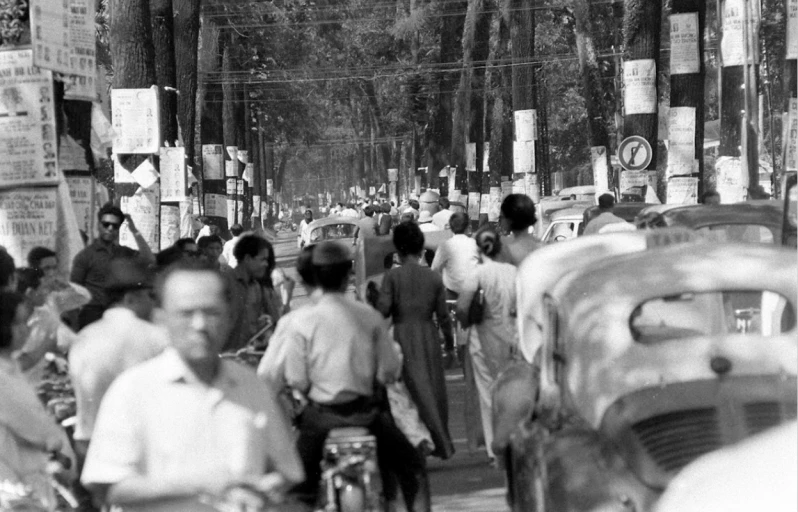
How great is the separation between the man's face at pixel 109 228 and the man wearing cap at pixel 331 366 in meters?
5.60

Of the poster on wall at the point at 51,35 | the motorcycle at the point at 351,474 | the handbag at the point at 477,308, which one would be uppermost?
the poster on wall at the point at 51,35

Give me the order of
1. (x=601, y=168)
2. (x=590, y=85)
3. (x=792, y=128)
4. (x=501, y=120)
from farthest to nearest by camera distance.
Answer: (x=501, y=120)
(x=590, y=85)
(x=601, y=168)
(x=792, y=128)

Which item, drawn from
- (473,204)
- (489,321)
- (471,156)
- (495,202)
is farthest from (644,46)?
(471,156)

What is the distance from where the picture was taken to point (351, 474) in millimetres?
7129

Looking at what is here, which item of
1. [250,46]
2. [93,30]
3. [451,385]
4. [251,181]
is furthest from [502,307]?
[251,181]

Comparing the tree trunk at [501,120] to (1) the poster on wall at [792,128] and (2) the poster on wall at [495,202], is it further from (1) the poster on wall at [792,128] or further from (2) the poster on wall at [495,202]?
(1) the poster on wall at [792,128]

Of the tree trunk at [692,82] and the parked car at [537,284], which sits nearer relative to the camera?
the parked car at [537,284]

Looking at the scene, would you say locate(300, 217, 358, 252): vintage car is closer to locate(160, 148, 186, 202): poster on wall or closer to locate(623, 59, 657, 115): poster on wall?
locate(623, 59, 657, 115): poster on wall

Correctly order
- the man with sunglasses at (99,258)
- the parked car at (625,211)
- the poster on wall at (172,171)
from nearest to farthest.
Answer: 1. the man with sunglasses at (99,258)
2. the parked car at (625,211)
3. the poster on wall at (172,171)

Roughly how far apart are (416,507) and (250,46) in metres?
45.2

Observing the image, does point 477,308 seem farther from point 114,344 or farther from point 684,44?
point 684,44

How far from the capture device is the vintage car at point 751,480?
3404 millimetres

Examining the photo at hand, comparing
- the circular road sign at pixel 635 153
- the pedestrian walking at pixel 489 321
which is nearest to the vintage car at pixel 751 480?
the pedestrian walking at pixel 489 321

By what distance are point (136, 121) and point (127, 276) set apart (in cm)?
1044
